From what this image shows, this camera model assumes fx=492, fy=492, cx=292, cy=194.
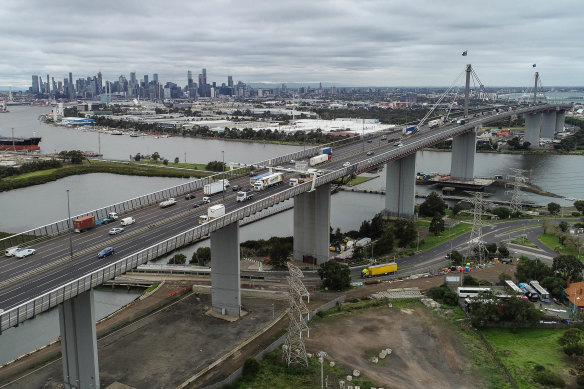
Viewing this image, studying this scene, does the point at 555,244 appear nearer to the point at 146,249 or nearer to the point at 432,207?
the point at 432,207

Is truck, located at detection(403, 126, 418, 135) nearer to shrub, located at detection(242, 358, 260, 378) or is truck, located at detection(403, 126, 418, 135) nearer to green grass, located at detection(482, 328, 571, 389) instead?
green grass, located at detection(482, 328, 571, 389)

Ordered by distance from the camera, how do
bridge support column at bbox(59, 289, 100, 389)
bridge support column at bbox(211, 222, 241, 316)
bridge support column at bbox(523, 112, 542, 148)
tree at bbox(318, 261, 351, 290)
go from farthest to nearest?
bridge support column at bbox(523, 112, 542, 148) → tree at bbox(318, 261, 351, 290) → bridge support column at bbox(211, 222, 241, 316) → bridge support column at bbox(59, 289, 100, 389)

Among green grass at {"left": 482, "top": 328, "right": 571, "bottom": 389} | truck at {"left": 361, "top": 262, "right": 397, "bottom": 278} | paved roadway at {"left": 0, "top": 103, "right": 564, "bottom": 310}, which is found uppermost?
paved roadway at {"left": 0, "top": 103, "right": 564, "bottom": 310}

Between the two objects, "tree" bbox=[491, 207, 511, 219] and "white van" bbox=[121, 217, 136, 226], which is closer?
"white van" bbox=[121, 217, 136, 226]

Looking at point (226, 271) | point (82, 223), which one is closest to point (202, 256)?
point (226, 271)

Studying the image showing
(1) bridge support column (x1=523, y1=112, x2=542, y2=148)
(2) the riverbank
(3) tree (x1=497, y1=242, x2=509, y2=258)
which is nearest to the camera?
(3) tree (x1=497, y1=242, x2=509, y2=258)

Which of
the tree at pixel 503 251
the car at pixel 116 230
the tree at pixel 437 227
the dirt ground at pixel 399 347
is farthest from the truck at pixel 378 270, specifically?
the car at pixel 116 230

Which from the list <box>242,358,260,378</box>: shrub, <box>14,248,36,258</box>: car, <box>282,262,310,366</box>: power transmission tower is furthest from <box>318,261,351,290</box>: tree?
<box>14,248,36,258</box>: car
